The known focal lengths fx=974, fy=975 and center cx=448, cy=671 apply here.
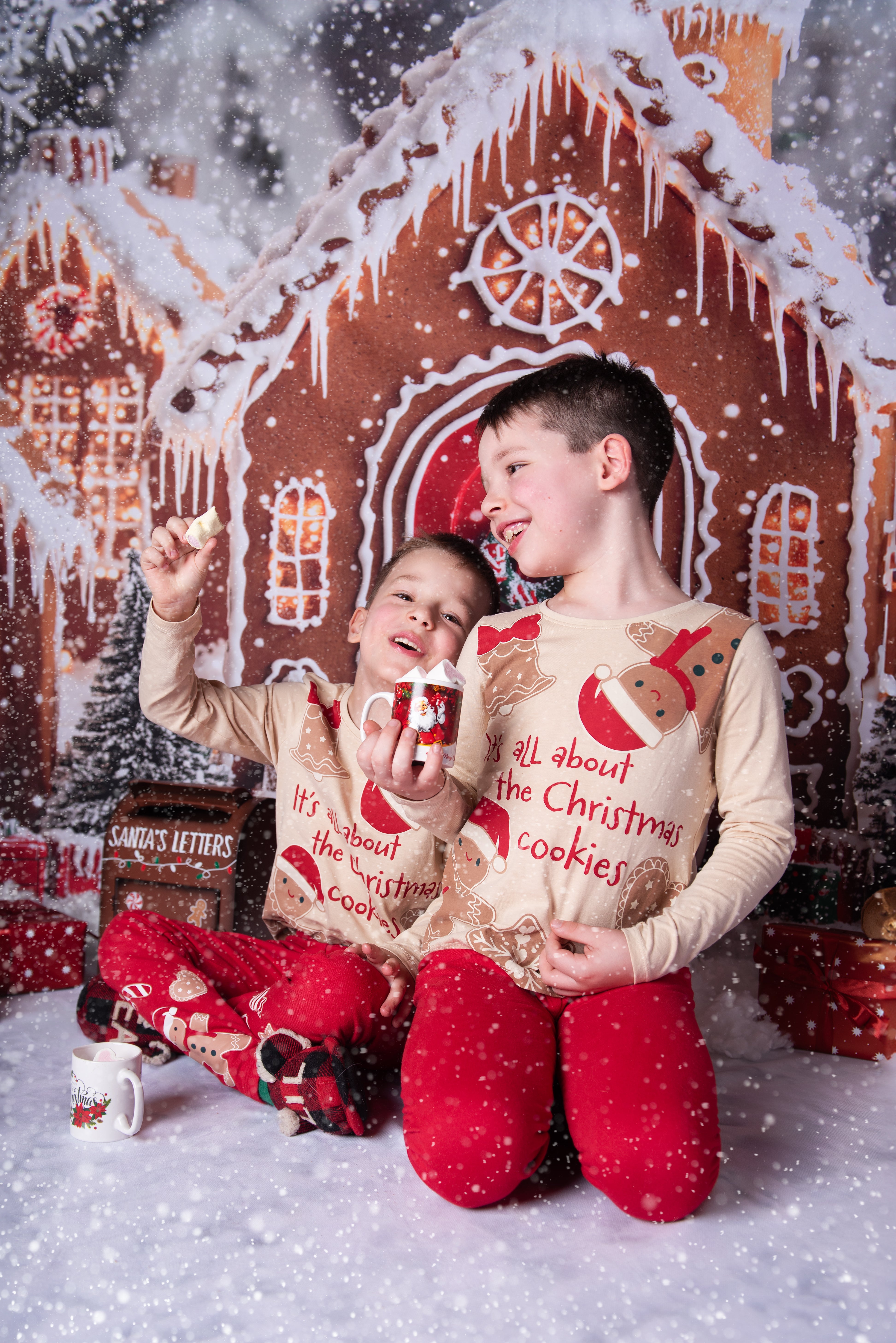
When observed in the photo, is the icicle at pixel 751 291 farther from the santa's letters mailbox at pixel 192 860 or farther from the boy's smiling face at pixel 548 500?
the santa's letters mailbox at pixel 192 860

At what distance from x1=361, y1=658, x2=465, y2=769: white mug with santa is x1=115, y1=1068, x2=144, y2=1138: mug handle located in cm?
57

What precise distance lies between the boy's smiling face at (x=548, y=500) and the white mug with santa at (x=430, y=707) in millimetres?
294

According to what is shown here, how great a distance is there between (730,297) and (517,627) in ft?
4.12

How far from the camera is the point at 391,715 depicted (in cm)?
136

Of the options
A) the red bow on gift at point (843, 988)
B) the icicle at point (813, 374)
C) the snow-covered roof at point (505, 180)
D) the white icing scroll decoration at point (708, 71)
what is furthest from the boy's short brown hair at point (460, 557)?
the white icing scroll decoration at point (708, 71)

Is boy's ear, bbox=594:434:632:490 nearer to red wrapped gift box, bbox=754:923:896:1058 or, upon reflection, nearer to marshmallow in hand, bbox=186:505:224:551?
marshmallow in hand, bbox=186:505:224:551

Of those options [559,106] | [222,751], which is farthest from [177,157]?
[222,751]

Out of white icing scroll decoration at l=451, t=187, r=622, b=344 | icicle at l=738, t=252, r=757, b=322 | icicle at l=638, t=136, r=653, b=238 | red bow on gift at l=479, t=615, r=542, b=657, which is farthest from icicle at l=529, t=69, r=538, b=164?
red bow on gift at l=479, t=615, r=542, b=657

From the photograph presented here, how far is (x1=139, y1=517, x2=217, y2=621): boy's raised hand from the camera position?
1.45 meters

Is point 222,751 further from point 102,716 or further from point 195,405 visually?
point 195,405

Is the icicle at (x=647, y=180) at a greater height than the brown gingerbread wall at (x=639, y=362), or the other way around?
the icicle at (x=647, y=180)

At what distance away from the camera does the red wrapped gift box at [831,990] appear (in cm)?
174

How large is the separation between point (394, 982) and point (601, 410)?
0.89m

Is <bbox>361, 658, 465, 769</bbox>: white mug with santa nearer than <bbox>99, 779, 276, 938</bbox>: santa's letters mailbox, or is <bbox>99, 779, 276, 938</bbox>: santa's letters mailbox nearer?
<bbox>361, 658, 465, 769</bbox>: white mug with santa
